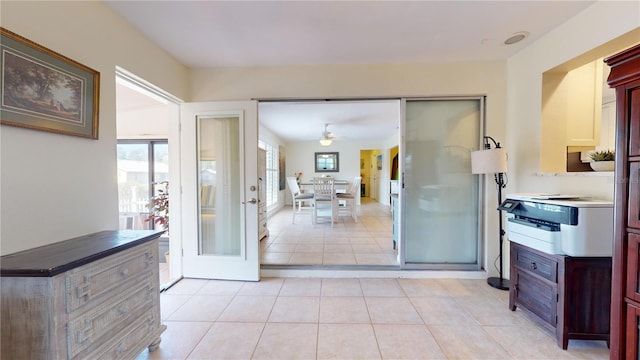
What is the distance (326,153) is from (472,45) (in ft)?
20.5

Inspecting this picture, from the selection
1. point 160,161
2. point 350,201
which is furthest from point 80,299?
point 350,201

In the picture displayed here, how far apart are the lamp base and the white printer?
0.83m

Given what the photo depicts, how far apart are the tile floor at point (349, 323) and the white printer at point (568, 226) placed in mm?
668

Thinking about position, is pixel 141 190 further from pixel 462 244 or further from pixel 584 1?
pixel 584 1

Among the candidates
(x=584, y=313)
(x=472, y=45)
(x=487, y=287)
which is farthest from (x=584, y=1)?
(x=487, y=287)

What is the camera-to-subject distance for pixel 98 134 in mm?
1700

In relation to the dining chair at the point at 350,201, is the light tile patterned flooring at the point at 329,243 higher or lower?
lower

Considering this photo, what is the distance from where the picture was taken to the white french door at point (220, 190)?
8.88 ft

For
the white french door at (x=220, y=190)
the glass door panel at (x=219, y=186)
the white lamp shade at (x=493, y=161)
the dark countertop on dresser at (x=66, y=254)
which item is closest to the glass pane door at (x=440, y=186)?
the white lamp shade at (x=493, y=161)

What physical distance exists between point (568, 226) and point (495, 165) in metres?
0.81

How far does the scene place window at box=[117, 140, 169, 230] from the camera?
3.73 m

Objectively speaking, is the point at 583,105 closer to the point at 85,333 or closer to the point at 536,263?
the point at 536,263

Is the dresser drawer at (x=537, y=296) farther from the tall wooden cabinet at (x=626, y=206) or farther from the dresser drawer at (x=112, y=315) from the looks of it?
the dresser drawer at (x=112, y=315)

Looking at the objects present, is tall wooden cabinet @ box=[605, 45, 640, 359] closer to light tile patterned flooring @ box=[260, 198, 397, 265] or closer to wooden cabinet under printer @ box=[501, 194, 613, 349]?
wooden cabinet under printer @ box=[501, 194, 613, 349]
